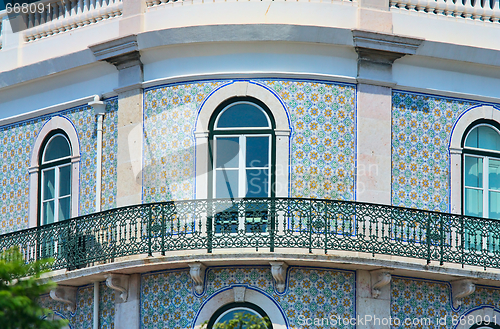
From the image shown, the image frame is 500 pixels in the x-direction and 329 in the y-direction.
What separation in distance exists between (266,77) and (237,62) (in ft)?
1.79

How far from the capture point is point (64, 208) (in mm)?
20906

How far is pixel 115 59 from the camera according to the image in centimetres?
2030

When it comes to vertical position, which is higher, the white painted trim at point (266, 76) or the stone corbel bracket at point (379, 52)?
the stone corbel bracket at point (379, 52)

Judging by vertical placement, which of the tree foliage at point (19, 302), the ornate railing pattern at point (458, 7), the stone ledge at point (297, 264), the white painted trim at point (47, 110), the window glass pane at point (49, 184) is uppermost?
the ornate railing pattern at point (458, 7)

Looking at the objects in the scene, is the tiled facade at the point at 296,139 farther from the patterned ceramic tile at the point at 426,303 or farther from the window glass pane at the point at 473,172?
the window glass pane at the point at 473,172

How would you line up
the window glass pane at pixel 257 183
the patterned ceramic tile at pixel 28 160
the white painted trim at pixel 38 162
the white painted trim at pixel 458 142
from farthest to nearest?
the white painted trim at pixel 38 162, the patterned ceramic tile at pixel 28 160, the white painted trim at pixel 458 142, the window glass pane at pixel 257 183

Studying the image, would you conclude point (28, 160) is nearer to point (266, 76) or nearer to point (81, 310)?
point (81, 310)

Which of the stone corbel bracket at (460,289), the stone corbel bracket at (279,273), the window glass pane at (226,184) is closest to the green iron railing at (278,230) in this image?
the stone corbel bracket at (279,273)

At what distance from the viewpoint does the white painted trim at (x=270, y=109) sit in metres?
19.3

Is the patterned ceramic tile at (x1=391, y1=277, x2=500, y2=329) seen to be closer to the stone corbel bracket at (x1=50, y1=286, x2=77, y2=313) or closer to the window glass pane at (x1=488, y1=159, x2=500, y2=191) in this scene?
the window glass pane at (x1=488, y1=159, x2=500, y2=191)

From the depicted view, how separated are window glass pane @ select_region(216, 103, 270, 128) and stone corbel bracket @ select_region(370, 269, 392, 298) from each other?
2.99 metres

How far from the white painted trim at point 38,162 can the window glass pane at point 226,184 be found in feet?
8.98

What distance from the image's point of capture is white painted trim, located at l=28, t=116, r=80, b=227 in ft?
67.8

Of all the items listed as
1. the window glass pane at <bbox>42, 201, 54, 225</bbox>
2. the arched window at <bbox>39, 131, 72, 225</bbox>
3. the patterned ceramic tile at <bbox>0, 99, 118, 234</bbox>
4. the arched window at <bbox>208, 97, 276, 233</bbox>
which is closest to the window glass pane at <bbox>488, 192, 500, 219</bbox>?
the arched window at <bbox>208, 97, 276, 233</bbox>
